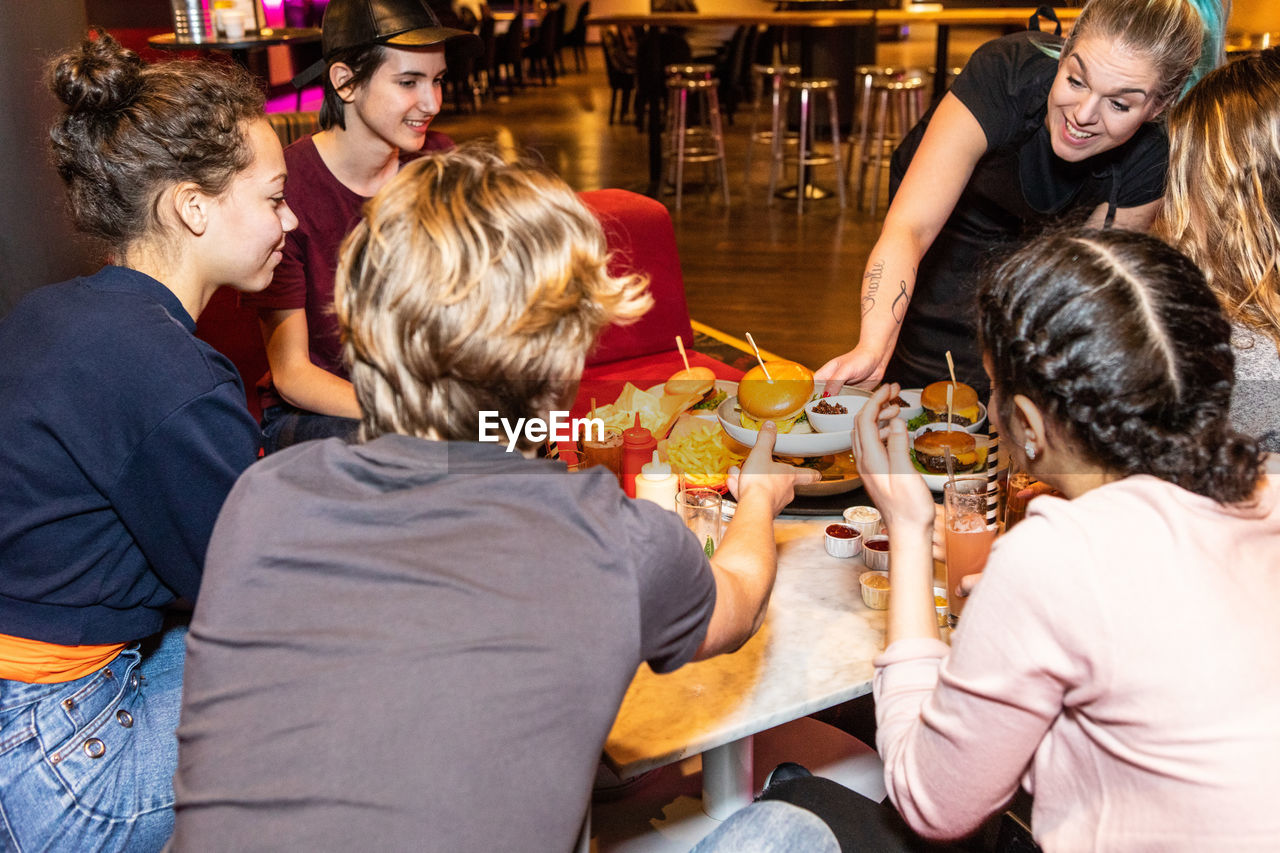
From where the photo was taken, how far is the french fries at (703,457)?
1.94 m

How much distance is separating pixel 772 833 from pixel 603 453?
2.73 ft

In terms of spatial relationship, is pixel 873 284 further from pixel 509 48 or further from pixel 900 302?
pixel 509 48

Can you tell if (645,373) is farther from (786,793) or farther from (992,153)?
(786,793)

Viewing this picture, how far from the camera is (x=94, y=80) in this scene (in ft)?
5.21

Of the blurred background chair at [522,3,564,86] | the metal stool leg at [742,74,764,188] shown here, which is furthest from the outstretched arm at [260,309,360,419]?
the blurred background chair at [522,3,564,86]

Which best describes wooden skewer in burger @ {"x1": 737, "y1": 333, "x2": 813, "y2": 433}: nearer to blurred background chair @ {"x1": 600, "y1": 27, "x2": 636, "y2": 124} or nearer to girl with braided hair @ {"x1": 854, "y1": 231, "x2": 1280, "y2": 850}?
girl with braided hair @ {"x1": 854, "y1": 231, "x2": 1280, "y2": 850}

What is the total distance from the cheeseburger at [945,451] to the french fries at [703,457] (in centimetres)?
33

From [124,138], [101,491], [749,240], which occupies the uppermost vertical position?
[124,138]

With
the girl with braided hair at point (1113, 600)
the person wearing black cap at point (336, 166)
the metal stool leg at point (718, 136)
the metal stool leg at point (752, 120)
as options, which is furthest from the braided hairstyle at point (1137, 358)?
the metal stool leg at point (752, 120)

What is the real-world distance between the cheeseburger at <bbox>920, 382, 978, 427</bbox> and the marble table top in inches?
19.7

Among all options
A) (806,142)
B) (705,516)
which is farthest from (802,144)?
(705,516)

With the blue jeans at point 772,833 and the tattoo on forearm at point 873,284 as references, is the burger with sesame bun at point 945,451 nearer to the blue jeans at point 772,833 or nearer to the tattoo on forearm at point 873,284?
the tattoo on forearm at point 873,284

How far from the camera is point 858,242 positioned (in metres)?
6.79

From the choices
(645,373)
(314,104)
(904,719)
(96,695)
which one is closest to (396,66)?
(645,373)
